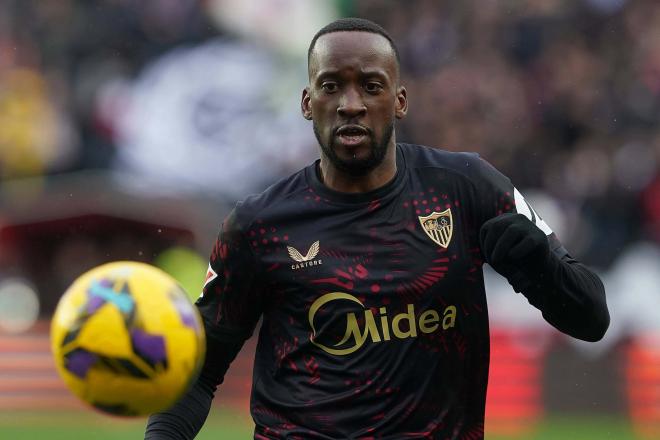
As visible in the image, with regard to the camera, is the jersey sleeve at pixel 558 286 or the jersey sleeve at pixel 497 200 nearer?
the jersey sleeve at pixel 558 286

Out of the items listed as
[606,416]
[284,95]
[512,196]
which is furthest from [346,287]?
[284,95]

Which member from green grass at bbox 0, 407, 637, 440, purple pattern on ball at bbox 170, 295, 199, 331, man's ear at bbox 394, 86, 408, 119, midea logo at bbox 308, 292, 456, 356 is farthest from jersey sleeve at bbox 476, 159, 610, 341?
green grass at bbox 0, 407, 637, 440

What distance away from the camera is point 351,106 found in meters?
5.00

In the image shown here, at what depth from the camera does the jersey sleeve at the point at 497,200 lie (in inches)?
198

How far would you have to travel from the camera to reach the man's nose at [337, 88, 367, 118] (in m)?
5.00

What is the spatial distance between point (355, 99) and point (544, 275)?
3.16ft

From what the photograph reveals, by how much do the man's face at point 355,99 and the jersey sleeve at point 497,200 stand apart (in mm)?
392

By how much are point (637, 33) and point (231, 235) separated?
429 inches

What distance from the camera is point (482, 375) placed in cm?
504

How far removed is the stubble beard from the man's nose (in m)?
0.09

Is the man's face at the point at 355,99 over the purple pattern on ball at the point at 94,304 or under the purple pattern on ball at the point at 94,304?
over

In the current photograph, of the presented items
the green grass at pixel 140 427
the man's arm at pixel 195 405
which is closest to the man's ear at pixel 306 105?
the man's arm at pixel 195 405

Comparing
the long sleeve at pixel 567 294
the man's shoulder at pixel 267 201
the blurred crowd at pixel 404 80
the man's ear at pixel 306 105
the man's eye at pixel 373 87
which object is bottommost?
the man's shoulder at pixel 267 201

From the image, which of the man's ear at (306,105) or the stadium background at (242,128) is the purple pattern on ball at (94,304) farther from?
the stadium background at (242,128)
